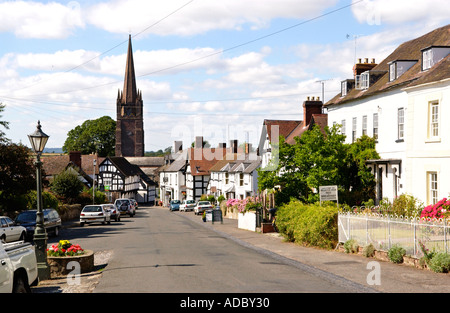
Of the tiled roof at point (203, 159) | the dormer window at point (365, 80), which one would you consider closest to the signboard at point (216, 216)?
the dormer window at point (365, 80)

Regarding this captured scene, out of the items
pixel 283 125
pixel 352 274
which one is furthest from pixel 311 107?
pixel 352 274

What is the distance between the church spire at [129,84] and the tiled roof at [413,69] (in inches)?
4501

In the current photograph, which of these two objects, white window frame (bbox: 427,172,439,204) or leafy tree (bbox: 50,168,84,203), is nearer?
white window frame (bbox: 427,172,439,204)

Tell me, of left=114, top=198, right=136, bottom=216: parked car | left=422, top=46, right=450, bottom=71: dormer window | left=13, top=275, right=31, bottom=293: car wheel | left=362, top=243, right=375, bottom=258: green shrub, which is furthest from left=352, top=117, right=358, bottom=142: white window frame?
left=114, top=198, right=136, bottom=216: parked car

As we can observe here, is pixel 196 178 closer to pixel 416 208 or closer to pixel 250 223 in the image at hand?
pixel 250 223

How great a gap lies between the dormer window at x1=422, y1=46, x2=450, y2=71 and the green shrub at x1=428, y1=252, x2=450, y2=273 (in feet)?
45.0

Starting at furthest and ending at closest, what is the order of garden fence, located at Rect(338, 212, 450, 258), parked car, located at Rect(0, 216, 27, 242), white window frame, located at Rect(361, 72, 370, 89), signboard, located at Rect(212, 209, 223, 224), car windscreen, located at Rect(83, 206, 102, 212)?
signboard, located at Rect(212, 209, 223, 224) → car windscreen, located at Rect(83, 206, 102, 212) → white window frame, located at Rect(361, 72, 370, 89) → parked car, located at Rect(0, 216, 27, 242) → garden fence, located at Rect(338, 212, 450, 258)

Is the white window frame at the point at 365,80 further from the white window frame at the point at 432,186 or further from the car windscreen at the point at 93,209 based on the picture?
the car windscreen at the point at 93,209

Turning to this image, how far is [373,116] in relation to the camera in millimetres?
31016

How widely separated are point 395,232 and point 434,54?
39.7 feet

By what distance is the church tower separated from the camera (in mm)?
144625

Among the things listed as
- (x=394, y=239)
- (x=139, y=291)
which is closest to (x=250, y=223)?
(x=394, y=239)

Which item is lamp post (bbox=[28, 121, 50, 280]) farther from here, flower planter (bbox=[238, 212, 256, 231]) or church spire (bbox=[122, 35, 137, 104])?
church spire (bbox=[122, 35, 137, 104])

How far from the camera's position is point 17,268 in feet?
33.9
